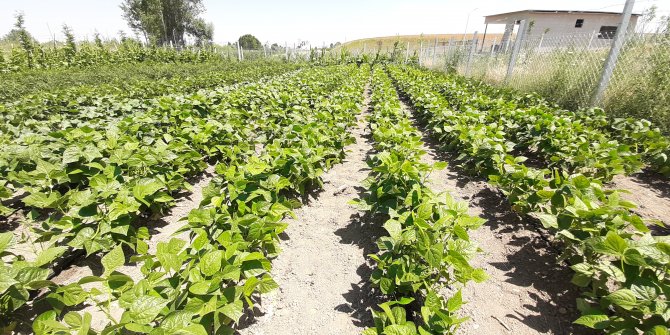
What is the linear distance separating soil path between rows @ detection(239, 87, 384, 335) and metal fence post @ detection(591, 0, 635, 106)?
6350 mm

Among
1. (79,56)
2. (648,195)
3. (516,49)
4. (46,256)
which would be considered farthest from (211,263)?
(79,56)

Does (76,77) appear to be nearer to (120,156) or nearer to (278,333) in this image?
(120,156)

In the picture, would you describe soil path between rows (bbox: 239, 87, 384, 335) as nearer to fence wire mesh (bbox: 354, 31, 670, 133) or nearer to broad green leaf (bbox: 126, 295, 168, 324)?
broad green leaf (bbox: 126, 295, 168, 324)

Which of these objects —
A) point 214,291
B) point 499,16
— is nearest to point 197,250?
point 214,291

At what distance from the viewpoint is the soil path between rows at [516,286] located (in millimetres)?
1988

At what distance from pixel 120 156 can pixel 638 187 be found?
587cm

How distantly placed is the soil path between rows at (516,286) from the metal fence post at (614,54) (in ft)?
17.0

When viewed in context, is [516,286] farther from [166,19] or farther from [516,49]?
[166,19]

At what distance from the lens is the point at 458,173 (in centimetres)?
434

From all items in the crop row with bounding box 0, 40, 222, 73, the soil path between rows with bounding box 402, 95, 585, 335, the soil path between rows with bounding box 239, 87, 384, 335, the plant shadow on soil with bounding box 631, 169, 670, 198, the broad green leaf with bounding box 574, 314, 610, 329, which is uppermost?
the crop row with bounding box 0, 40, 222, 73

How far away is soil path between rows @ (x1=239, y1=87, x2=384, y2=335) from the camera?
6.65 ft

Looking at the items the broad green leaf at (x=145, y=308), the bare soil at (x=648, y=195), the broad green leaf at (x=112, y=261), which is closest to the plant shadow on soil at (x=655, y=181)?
the bare soil at (x=648, y=195)

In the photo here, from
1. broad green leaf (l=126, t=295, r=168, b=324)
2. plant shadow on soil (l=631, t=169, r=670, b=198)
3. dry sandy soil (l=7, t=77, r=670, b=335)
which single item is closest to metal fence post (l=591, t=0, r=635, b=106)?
plant shadow on soil (l=631, t=169, r=670, b=198)

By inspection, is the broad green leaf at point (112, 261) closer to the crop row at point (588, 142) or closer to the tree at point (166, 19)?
the crop row at point (588, 142)
